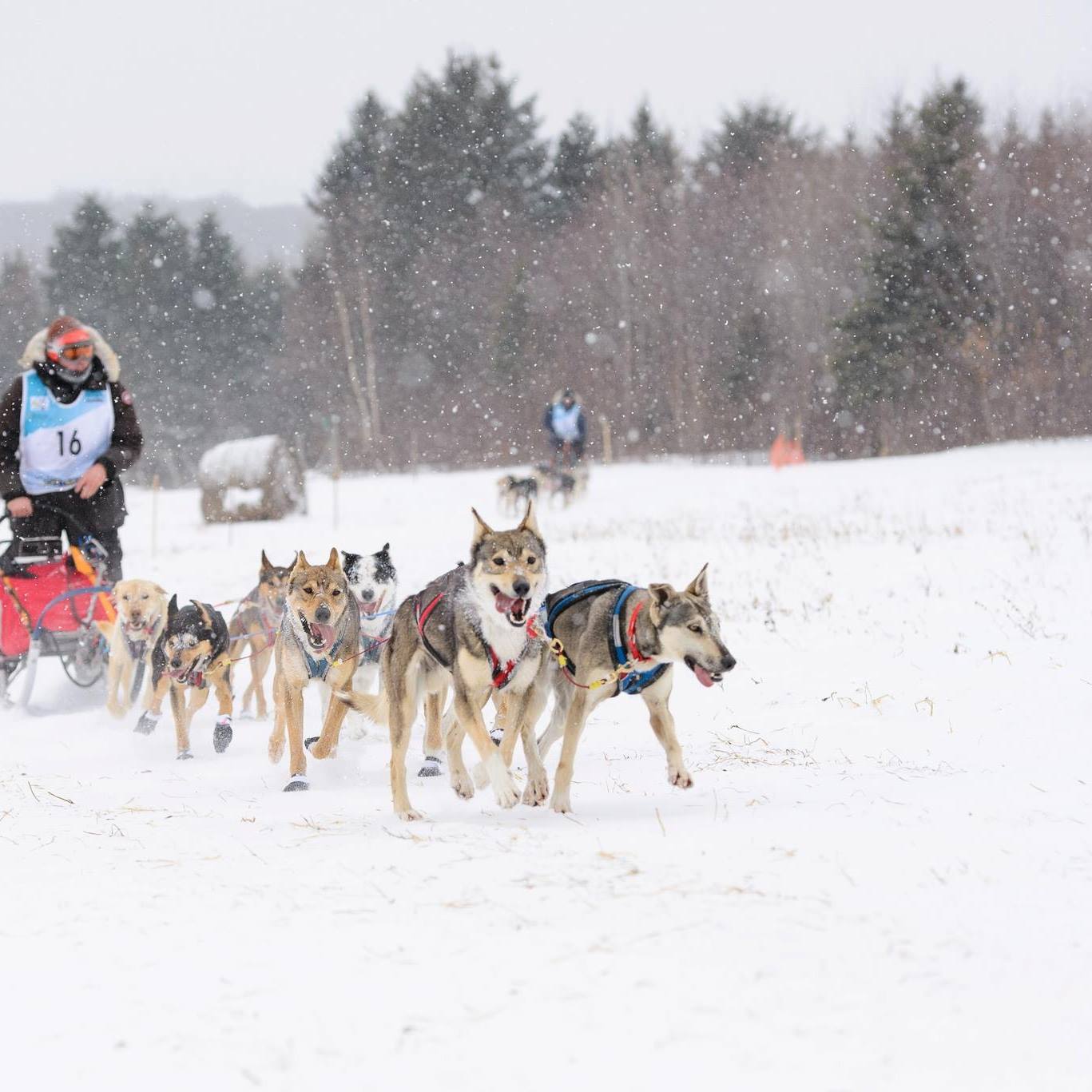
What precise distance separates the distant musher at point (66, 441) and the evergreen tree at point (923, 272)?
28072 millimetres

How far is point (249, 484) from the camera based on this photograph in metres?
21.4

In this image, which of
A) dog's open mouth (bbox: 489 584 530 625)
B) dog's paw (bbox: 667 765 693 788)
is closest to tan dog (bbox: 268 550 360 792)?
dog's open mouth (bbox: 489 584 530 625)

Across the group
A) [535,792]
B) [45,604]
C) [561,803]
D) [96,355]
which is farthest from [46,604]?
[561,803]

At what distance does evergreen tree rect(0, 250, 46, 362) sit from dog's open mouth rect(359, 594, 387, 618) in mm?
55529

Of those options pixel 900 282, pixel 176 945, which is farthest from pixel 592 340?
pixel 176 945

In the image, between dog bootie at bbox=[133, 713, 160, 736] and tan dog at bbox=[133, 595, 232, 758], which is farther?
dog bootie at bbox=[133, 713, 160, 736]

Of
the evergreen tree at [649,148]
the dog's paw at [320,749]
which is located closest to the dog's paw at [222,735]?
the dog's paw at [320,749]

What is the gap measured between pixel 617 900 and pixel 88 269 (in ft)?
187

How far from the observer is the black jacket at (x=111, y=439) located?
7.60 metres

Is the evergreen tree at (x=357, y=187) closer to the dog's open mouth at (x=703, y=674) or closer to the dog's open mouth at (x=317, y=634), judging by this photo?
the dog's open mouth at (x=317, y=634)

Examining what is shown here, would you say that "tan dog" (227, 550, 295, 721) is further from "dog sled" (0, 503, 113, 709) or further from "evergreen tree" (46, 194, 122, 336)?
"evergreen tree" (46, 194, 122, 336)

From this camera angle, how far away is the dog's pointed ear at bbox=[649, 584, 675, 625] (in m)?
4.62

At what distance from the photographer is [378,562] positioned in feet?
22.3

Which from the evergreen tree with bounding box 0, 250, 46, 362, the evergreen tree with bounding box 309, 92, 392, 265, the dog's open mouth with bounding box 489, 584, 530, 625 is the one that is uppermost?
the evergreen tree with bounding box 309, 92, 392, 265
